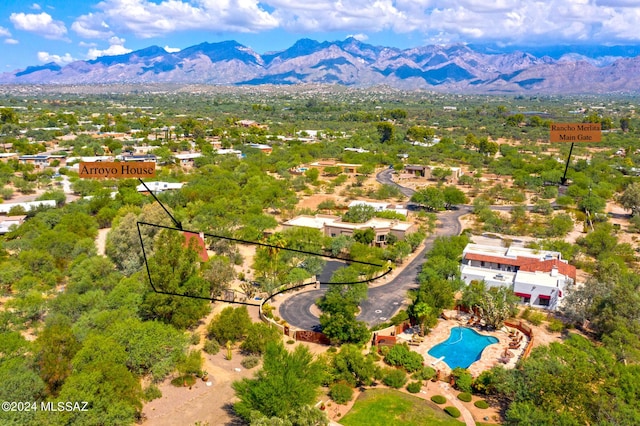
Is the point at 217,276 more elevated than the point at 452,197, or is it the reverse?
the point at 217,276

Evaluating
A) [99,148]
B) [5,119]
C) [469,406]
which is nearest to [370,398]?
[469,406]

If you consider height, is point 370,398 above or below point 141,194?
A: below

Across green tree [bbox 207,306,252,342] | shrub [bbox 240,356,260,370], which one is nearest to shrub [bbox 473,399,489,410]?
shrub [bbox 240,356,260,370]

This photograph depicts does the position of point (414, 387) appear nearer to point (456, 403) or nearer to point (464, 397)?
point (456, 403)

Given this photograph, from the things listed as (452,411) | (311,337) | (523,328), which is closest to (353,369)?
(311,337)

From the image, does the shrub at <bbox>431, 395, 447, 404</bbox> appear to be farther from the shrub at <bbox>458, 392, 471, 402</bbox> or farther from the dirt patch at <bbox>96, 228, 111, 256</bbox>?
the dirt patch at <bbox>96, 228, 111, 256</bbox>

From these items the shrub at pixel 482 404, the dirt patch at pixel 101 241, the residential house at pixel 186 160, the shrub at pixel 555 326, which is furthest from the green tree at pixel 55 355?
the residential house at pixel 186 160

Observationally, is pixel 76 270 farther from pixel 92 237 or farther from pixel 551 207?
pixel 551 207

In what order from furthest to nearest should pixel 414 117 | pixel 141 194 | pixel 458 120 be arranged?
pixel 414 117 < pixel 458 120 < pixel 141 194
